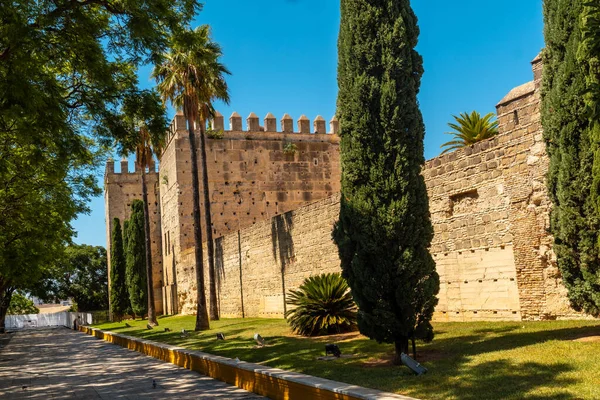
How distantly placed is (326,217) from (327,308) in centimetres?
495

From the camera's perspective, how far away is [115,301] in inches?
1832

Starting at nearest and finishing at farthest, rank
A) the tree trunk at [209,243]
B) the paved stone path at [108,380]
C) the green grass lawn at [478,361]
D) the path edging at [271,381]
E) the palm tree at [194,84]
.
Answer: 1. the green grass lawn at [478,361]
2. the path edging at [271,381]
3. the paved stone path at [108,380]
4. the palm tree at [194,84]
5. the tree trunk at [209,243]

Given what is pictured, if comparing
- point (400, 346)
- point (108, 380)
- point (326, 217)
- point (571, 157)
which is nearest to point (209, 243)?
point (326, 217)

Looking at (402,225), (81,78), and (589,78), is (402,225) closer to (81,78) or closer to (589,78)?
(589,78)

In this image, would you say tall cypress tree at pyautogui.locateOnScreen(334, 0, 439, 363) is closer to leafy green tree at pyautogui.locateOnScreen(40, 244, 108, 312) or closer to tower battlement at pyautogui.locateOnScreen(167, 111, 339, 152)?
tower battlement at pyautogui.locateOnScreen(167, 111, 339, 152)

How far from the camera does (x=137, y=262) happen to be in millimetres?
42625

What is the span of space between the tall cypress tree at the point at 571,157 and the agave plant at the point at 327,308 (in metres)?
6.25

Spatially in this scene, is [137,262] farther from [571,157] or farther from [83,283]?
[571,157]

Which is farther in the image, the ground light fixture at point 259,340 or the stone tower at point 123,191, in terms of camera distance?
the stone tower at point 123,191

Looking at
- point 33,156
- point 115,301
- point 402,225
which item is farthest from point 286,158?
point 402,225

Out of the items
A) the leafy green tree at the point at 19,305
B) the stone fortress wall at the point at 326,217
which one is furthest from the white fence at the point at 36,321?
the stone fortress wall at the point at 326,217

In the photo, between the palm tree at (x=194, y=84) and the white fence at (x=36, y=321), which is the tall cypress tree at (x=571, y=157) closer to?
the palm tree at (x=194, y=84)

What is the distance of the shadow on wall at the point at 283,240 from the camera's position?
68.5 feet

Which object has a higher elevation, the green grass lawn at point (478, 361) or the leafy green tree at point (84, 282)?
the leafy green tree at point (84, 282)
